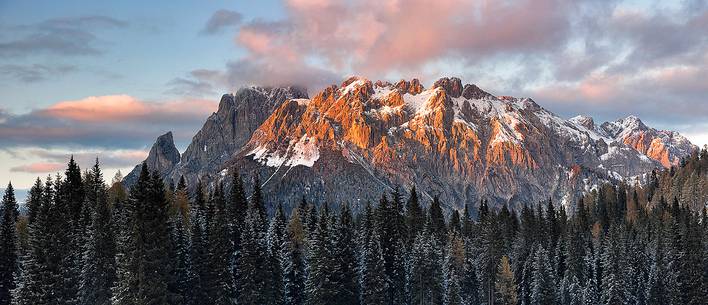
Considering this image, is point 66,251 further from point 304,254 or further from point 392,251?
point 392,251

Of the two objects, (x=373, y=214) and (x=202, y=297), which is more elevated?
(x=373, y=214)

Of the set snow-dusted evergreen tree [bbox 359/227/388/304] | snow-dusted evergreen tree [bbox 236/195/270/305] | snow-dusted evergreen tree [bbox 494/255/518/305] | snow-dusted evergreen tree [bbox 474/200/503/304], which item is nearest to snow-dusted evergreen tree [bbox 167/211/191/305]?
snow-dusted evergreen tree [bbox 236/195/270/305]

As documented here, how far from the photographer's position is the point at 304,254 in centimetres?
10975

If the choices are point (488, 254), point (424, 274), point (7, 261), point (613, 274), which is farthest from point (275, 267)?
point (613, 274)

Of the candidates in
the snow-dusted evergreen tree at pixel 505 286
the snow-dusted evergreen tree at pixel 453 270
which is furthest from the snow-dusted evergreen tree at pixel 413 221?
the snow-dusted evergreen tree at pixel 505 286

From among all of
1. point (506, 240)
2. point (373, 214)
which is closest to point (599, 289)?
point (506, 240)

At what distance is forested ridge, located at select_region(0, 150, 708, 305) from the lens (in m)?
78.6

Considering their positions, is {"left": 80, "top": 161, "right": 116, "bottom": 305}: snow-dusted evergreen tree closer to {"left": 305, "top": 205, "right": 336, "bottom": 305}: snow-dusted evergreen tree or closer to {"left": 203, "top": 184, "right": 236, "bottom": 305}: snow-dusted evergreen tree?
{"left": 203, "top": 184, "right": 236, "bottom": 305}: snow-dusted evergreen tree

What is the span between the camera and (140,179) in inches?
2783

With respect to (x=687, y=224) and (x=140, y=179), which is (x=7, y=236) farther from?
(x=687, y=224)

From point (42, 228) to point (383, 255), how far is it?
4880cm

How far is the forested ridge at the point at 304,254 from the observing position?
3095 inches

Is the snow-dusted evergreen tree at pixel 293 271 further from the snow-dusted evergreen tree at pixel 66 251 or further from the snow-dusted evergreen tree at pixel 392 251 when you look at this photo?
the snow-dusted evergreen tree at pixel 66 251

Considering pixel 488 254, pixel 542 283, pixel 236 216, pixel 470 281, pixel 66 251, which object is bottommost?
pixel 542 283
